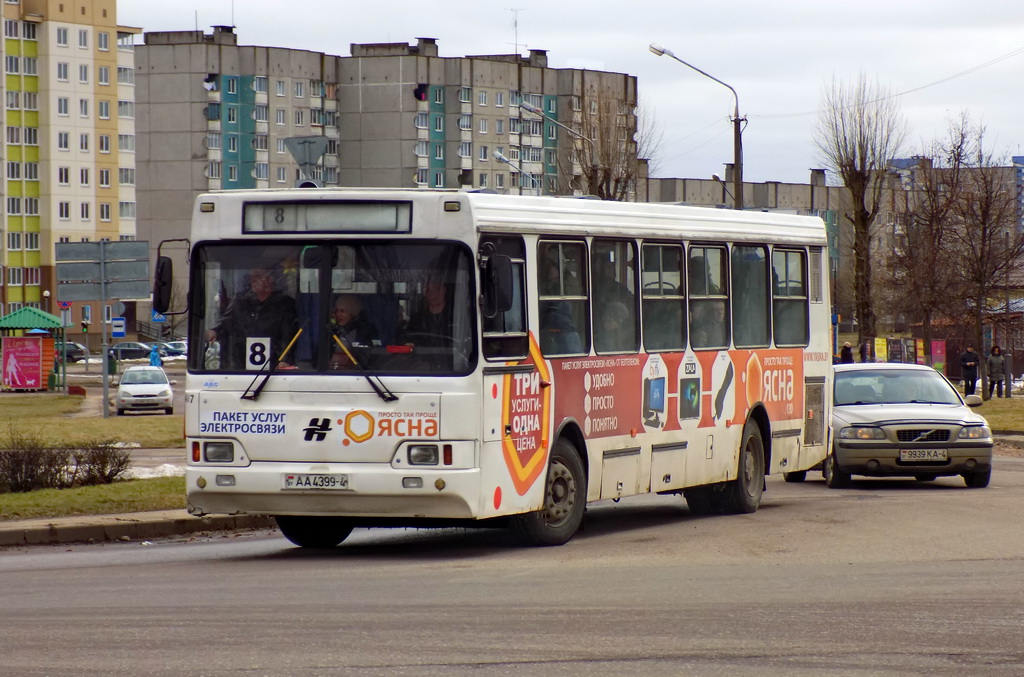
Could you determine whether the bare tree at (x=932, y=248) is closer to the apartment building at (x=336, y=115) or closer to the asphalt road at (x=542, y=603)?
the asphalt road at (x=542, y=603)

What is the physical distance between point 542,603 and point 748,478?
704cm

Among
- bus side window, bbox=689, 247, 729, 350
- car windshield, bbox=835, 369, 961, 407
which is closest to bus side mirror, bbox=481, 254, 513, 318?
bus side window, bbox=689, 247, 729, 350

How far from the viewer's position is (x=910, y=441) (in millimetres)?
19109

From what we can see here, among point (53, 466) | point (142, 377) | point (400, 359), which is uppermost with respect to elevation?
point (400, 359)

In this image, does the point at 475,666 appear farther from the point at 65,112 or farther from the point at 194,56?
the point at 194,56

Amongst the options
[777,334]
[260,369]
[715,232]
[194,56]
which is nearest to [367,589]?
[260,369]

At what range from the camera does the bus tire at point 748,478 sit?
51.9 ft

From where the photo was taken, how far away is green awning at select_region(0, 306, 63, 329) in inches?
2419

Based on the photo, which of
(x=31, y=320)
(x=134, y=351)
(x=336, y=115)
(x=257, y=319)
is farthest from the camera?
(x=336, y=115)

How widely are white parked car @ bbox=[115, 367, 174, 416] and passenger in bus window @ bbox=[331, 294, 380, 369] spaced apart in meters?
35.6

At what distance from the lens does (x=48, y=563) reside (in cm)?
1210

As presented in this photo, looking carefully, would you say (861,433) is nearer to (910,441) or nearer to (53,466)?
(910,441)

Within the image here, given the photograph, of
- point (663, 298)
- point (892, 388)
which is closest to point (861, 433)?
point (892, 388)

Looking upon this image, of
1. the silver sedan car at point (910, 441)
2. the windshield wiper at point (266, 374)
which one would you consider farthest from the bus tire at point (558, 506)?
the silver sedan car at point (910, 441)
